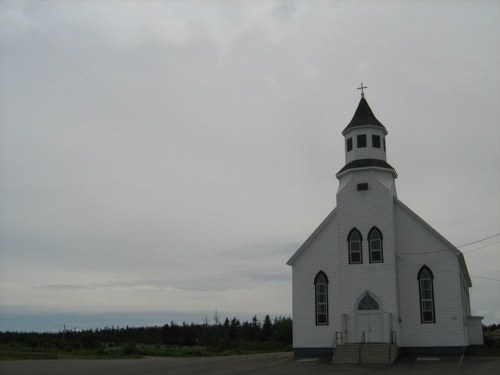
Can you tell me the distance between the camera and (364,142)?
109ft

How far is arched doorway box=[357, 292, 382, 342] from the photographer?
30078 mm

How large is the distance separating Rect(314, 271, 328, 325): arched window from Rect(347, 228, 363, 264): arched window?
6.84ft

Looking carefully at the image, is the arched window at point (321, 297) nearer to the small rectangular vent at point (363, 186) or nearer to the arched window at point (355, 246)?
the arched window at point (355, 246)

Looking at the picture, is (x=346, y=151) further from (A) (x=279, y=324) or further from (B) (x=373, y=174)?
(A) (x=279, y=324)

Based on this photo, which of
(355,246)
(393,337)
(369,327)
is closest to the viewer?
(393,337)

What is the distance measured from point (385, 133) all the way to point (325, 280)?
932cm

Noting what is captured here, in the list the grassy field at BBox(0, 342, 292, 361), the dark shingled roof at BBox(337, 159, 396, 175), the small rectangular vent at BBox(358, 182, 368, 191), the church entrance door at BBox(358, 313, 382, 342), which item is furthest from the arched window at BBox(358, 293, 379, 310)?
the grassy field at BBox(0, 342, 292, 361)

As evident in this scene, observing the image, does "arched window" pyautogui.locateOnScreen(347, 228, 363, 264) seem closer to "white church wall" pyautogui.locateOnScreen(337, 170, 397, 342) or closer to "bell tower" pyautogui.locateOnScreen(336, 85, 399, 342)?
"bell tower" pyautogui.locateOnScreen(336, 85, 399, 342)

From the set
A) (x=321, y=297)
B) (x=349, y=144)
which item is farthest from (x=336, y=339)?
(x=349, y=144)

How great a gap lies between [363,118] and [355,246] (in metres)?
7.61

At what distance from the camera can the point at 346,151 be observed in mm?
34219

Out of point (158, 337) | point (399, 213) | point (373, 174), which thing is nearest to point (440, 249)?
point (399, 213)

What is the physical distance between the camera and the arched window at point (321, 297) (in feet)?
104

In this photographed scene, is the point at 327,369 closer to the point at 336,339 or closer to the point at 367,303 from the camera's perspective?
the point at 336,339
